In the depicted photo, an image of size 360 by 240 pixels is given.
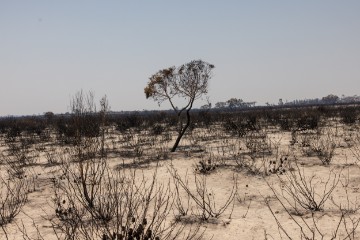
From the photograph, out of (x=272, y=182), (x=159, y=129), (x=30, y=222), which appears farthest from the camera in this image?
(x=159, y=129)

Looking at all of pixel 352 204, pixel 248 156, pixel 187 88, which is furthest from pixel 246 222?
pixel 187 88

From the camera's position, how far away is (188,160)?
10.1 metres

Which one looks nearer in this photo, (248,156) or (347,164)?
(347,164)

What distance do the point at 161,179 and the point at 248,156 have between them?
3.24 meters

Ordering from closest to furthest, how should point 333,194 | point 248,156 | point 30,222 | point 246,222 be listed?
1. point 246,222
2. point 30,222
3. point 333,194
4. point 248,156

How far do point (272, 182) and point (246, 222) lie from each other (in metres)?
2.36

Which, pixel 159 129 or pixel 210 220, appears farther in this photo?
pixel 159 129

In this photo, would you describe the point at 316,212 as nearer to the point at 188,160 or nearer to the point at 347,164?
the point at 347,164

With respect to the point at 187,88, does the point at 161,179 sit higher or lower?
lower

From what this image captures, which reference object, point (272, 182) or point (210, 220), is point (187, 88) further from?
point (210, 220)

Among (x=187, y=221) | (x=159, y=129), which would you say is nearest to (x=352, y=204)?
(x=187, y=221)

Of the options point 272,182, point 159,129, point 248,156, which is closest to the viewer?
point 272,182

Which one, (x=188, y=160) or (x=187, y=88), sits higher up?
(x=187, y=88)

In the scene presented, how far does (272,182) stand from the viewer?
7.02m
